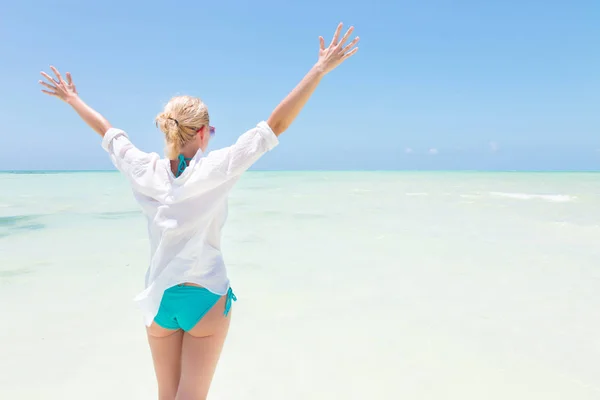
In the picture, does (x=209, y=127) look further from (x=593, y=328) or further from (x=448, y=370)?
(x=593, y=328)

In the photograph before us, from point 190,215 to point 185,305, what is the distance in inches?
13.8

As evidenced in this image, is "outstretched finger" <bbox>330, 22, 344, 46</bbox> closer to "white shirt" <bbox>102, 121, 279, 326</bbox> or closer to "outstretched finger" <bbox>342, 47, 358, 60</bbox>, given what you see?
"outstretched finger" <bbox>342, 47, 358, 60</bbox>

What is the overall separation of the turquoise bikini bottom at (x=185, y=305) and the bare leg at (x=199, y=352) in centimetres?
3

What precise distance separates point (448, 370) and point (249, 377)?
55.8 inches

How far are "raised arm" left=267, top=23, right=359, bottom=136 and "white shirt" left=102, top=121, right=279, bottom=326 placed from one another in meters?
0.06

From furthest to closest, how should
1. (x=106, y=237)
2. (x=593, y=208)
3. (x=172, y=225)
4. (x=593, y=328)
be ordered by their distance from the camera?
(x=593, y=208)
(x=106, y=237)
(x=593, y=328)
(x=172, y=225)

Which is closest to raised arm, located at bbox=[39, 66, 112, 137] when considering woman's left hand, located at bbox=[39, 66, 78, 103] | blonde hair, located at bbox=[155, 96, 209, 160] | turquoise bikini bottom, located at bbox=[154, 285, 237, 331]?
woman's left hand, located at bbox=[39, 66, 78, 103]

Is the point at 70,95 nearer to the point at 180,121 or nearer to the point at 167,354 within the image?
the point at 180,121

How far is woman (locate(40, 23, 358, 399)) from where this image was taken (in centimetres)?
165

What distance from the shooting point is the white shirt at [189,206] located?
64.7 inches

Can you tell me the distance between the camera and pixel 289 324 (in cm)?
411

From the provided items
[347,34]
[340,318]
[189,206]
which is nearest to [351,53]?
[347,34]

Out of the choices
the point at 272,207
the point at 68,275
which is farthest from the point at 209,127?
the point at 272,207

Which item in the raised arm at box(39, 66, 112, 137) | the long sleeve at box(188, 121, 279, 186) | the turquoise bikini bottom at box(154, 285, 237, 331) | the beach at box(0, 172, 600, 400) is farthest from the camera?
the beach at box(0, 172, 600, 400)
